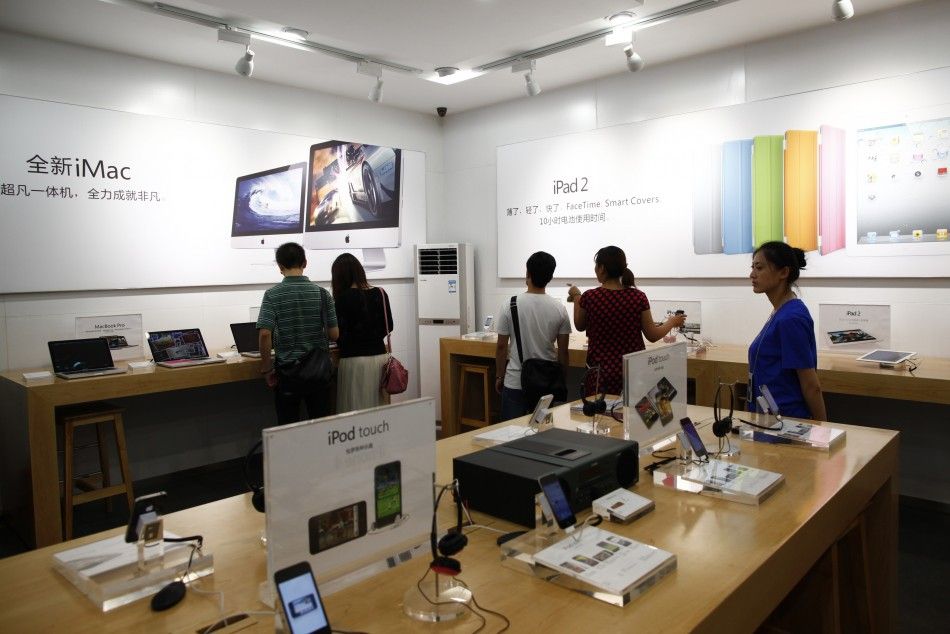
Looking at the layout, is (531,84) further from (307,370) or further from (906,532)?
(906,532)

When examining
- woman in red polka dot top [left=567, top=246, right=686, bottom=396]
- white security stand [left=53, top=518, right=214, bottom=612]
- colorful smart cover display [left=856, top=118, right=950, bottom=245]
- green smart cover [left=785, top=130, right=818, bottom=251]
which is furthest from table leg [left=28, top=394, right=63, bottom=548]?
colorful smart cover display [left=856, top=118, right=950, bottom=245]

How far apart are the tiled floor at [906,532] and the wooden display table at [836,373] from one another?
0.76 meters

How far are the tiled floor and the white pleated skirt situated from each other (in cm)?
95

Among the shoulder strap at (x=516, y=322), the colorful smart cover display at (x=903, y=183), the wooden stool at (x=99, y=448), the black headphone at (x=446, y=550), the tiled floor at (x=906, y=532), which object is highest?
the colorful smart cover display at (x=903, y=183)

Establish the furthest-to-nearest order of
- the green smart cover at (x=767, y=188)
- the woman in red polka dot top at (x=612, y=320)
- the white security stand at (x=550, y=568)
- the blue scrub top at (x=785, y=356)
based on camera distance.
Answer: the green smart cover at (x=767, y=188), the woman in red polka dot top at (x=612, y=320), the blue scrub top at (x=785, y=356), the white security stand at (x=550, y=568)

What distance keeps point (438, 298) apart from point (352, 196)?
1.17m

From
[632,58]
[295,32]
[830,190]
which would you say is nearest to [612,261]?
[632,58]

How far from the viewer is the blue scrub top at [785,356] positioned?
253cm

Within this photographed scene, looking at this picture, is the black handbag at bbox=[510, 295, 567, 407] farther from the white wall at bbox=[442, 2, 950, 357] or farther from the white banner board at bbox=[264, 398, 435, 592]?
the white banner board at bbox=[264, 398, 435, 592]

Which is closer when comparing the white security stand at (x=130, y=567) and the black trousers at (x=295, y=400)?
the white security stand at (x=130, y=567)

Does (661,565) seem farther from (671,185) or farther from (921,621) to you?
(671,185)

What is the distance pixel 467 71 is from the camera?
196 inches

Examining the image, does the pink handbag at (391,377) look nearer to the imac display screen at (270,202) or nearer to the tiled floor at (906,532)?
the tiled floor at (906,532)

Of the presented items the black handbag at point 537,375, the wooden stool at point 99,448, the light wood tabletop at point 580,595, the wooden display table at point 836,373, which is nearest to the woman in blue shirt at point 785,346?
the light wood tabletop at point 580,595
